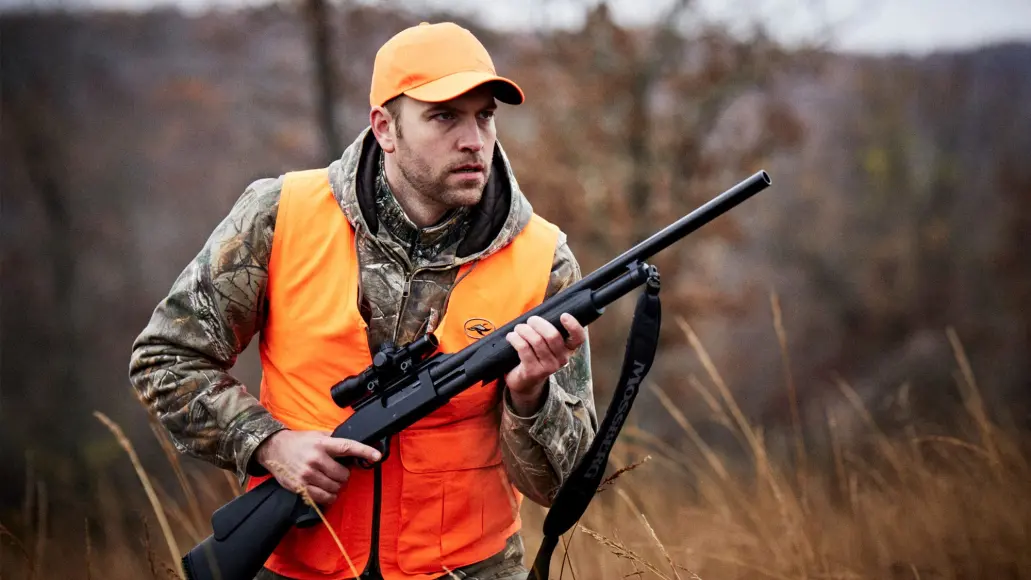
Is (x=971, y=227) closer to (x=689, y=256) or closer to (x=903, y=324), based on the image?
(x=903, y=324)

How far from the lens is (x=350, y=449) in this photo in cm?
256

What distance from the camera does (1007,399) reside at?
1445cm

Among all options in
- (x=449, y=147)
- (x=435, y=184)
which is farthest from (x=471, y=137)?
(x=435, y=184)

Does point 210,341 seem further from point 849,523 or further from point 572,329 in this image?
point 849,523

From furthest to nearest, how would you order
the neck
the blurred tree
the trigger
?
1. the blurred tree
2. the neck
3. the trigger

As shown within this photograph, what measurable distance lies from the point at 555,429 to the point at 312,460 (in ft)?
2.54

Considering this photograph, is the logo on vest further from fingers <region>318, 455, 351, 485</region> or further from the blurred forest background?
the blurred forest background

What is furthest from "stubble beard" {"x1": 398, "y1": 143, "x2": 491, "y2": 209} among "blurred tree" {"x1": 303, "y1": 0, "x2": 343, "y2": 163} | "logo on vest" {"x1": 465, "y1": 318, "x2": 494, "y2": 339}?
"blurred tree" {"x1": 303, "y1": 0, "x2": 343, "y2": 163}

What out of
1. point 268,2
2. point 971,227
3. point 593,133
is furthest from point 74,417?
point 971,227

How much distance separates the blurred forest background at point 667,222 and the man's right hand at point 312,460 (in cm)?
74

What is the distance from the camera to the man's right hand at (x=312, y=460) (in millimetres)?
2568

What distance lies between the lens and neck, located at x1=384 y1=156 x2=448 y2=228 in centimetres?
289

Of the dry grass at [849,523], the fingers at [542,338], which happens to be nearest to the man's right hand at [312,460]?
the dry grass at [849,523]

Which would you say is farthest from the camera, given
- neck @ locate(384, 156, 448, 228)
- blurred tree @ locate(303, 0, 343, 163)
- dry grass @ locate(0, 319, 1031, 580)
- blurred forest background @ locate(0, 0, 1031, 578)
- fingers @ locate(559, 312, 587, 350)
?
blurred tree @ locate(303, 0, 343, 163)
